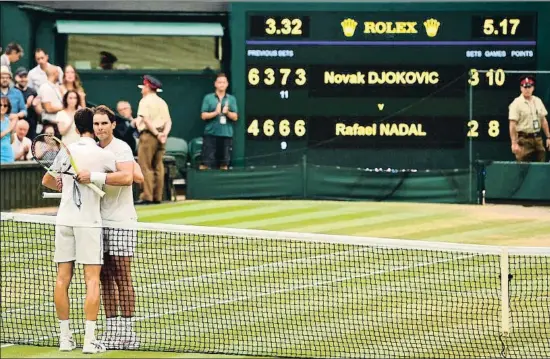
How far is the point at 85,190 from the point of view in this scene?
1067cm

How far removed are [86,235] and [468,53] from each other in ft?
43.5

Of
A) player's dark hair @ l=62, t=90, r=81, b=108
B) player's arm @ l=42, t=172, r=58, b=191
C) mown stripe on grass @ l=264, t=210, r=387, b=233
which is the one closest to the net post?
player's arm @ l=42, t=172, r=58, b=191

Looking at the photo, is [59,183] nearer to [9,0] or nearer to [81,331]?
[81,331]

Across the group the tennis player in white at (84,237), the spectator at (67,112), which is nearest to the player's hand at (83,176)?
the tennis player in white at (84,237)

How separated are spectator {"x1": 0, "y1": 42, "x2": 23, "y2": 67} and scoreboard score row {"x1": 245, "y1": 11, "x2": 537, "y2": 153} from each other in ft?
11.8

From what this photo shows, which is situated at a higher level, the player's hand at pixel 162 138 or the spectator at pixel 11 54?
the spectator at pixel 11 54

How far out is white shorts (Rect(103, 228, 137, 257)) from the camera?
10883 millimetres

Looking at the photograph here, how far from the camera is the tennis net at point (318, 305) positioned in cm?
1098

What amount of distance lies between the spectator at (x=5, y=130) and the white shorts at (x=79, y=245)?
32.3 ft

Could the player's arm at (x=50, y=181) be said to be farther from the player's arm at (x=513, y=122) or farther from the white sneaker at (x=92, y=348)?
the player's arm at (x=513, y=122)

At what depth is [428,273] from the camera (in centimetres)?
1384

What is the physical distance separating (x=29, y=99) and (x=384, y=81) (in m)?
5.55

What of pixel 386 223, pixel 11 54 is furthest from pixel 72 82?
pixel 386 223

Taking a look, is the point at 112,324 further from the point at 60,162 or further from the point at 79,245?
the point at 60,162
